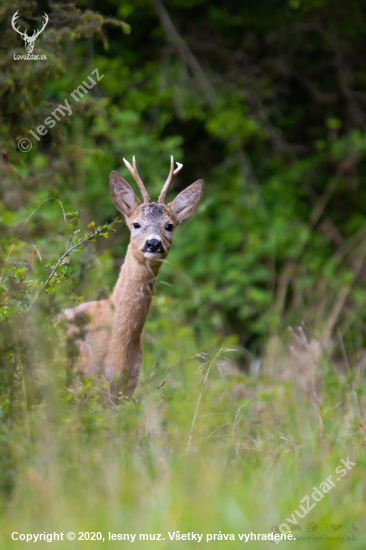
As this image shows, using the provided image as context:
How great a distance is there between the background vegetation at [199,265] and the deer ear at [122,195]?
1.39 ft

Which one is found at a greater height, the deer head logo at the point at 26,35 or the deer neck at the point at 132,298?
the deer head logo at the point at 26,35

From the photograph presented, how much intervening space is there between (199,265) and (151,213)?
147 inches

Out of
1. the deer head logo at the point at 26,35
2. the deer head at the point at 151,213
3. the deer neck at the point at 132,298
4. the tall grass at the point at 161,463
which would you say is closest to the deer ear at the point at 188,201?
the deer head at the point at 151,213

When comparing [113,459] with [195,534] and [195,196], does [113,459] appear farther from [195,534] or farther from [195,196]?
[195,196]

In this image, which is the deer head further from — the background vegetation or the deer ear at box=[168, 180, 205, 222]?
the background vegetation

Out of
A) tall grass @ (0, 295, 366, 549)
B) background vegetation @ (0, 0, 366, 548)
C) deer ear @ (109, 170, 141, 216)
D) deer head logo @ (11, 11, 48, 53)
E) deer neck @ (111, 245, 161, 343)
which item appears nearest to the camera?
tall grass @ (0, 295, 366, 549)

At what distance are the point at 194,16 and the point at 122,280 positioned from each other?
20.8 ft

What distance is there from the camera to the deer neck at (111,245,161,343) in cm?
447

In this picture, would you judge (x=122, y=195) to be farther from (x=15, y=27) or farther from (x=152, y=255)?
(x=15, y=27)

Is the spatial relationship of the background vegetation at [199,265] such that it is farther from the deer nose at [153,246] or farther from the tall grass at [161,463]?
the deer nose at [153,246]

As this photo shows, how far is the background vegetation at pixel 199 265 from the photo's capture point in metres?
2.79

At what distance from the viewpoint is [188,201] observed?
16.9 ft

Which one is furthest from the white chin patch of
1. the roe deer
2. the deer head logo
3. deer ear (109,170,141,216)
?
the deer head logo

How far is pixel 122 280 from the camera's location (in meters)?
4.64
